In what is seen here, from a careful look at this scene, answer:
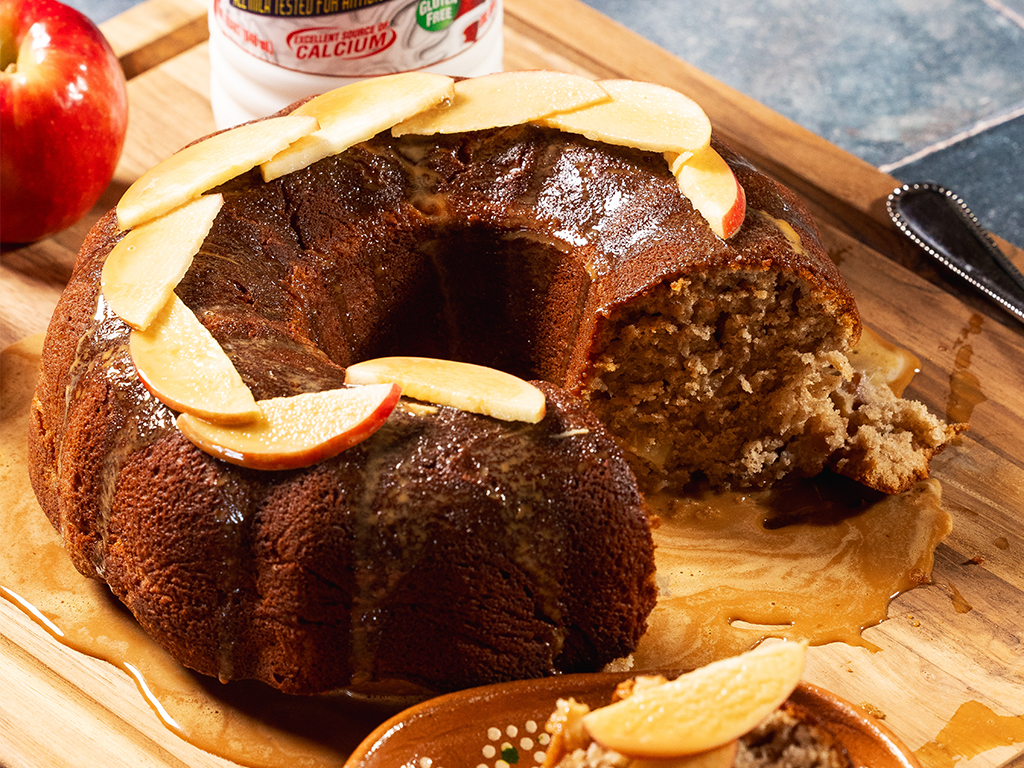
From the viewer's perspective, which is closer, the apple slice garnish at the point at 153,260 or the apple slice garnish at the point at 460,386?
the apple slice garnish at the point at 460,386

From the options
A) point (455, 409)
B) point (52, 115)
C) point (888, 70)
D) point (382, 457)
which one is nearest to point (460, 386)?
point (455, 409)

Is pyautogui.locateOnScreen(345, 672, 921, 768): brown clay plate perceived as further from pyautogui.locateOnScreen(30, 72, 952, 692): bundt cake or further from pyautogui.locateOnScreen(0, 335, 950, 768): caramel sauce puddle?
pyautogui.locateOnScreen(0, 335, 950, 768): caramel sauce puddle

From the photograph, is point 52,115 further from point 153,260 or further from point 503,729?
point 503,729

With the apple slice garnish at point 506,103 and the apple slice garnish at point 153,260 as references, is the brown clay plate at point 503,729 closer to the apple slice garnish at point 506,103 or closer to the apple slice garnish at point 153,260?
the apple slice garnish at point 153,260

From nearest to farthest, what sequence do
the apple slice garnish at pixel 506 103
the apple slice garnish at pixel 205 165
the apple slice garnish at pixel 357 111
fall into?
1. the apple slice garnish at pixel 205 165
2. the apple slice garnish at pixel 357 111
3. the apple slice garnish at pixel 506 103

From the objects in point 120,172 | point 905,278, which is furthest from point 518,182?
point 120,172

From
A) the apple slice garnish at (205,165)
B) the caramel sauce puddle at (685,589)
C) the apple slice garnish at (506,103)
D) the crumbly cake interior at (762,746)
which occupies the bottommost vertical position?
the caramel sauce puddle at (685,589)

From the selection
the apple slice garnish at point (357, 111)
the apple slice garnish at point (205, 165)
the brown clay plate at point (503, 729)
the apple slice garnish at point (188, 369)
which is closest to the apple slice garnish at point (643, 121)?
the apple slice garnish at point (357, 111)
